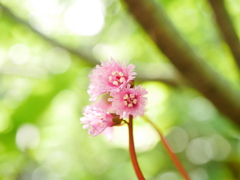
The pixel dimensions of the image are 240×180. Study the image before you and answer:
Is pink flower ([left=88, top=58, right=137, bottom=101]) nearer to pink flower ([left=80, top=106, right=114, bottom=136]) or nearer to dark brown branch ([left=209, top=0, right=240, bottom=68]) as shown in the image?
pink flower ([left=80, top=106, right=114, bottom=136])

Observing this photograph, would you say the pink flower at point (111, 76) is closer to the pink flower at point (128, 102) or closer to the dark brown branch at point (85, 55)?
the pink flower at point (128, 102)

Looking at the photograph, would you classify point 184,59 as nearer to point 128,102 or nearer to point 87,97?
point 128,102

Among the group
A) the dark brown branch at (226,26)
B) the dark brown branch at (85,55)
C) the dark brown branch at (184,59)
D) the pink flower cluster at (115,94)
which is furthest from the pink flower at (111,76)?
the dark brown branch at (85,55)

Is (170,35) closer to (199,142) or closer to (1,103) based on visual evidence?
(1,103)

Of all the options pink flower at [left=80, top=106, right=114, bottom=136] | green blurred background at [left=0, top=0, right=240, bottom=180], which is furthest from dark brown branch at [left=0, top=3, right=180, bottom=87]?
pink flower at [left=80, top=106, right=114, bottom=136]

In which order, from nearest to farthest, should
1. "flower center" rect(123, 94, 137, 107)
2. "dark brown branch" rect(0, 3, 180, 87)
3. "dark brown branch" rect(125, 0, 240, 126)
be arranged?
"flower center" rect(123, 94, 137, 107)
"dark brown branch" rect(125, 0, 240, 126)
"dark brown branch" rect(0, 3, 180, 87)

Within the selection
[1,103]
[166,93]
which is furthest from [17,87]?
[166,93]

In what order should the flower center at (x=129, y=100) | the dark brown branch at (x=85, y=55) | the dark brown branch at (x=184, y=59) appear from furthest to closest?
1. the dark brown branch at (x=85, y=55)
2. the dark brown branch at (x=184, y=59)
3. the flower center at (x=129, y=100)
